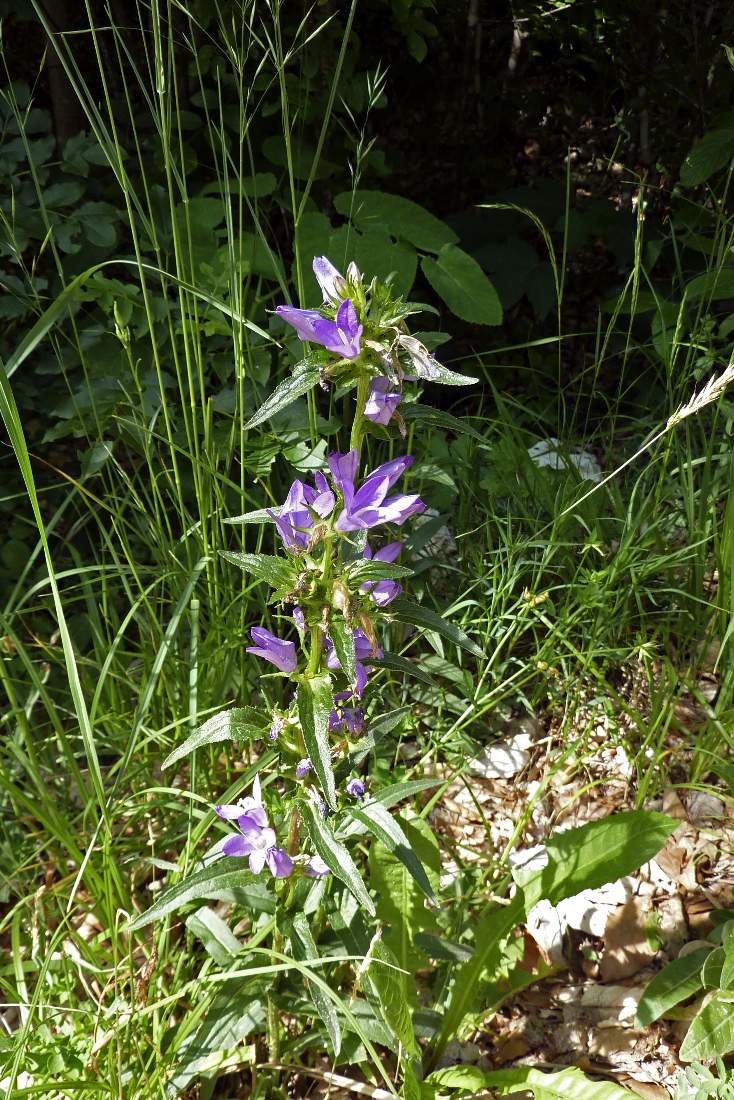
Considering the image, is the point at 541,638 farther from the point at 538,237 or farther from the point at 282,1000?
the point at 538,237

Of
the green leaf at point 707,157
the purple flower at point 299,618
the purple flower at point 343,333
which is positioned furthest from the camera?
the green leaf at point 707,157

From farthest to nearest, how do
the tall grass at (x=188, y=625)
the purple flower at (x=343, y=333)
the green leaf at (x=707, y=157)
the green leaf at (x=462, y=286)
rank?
the green leaf at (x=707, y=157) → the green leaf at (x=462, y=286) → the tall grass at (x=188, y=625) → the purple flower at (x=343, y=333)

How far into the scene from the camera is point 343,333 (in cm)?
93

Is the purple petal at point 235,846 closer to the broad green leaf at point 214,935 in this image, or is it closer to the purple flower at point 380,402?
the broad green leaf at point 214,935

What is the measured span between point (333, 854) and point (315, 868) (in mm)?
164

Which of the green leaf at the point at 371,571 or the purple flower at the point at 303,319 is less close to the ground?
the purple flower at the point at 303,319

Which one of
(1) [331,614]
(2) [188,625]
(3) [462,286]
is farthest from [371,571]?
(3) [462,286]

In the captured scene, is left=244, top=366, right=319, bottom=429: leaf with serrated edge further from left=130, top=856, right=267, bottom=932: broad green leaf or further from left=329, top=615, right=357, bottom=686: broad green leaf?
left=130, top=856, right=267, bottom=932: broad green leaf

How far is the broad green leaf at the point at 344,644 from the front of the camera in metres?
0.95

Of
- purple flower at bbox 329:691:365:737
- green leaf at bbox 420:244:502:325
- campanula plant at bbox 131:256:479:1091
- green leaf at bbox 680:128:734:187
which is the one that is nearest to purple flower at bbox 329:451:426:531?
campanula plant at bbox 131:256:479:1091

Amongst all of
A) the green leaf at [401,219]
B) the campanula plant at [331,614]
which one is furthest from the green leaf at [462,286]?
the campanula plant at [331,614]

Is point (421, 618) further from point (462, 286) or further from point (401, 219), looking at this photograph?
point (401, 219)

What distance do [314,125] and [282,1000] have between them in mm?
2337

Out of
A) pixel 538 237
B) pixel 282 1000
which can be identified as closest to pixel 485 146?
pixel 538 237
